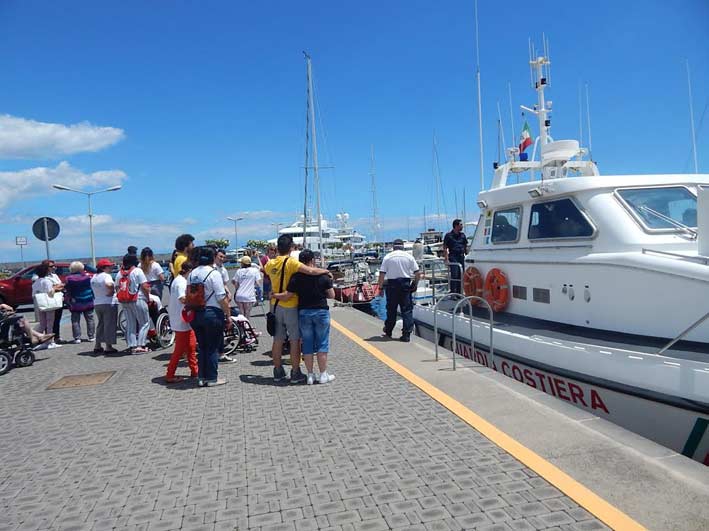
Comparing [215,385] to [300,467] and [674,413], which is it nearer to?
[300,467]

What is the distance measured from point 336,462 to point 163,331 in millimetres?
6130

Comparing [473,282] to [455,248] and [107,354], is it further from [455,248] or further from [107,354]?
[107,354]

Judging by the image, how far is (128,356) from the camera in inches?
330

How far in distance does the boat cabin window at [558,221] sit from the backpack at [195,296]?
15.2 feet

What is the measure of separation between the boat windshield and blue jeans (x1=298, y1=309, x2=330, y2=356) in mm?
3996

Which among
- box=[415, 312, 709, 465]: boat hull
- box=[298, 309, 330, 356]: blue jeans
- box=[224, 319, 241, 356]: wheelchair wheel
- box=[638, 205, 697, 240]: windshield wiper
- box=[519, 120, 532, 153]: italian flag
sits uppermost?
box=[519, 120, 532, 153]: italian flag

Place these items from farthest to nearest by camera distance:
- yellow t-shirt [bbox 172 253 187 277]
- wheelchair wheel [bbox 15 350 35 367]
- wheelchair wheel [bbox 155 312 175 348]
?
wheelchair wheel [bbox 155 312 175 348]
wheelchair wheel [bbox 15 350 35 367]
yellow t-shirt [bbox 172 253 187 277]

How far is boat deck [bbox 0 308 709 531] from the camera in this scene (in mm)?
3031

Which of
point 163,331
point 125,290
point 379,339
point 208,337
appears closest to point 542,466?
point 208,337

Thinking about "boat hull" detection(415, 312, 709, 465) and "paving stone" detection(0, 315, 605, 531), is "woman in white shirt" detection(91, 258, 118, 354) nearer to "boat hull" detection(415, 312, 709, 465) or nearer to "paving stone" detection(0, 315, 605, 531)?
"paving stone" detection(0, 315, 605, 531)

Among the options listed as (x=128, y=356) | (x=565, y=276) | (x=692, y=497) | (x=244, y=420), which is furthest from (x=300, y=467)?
(x=128, y=356)

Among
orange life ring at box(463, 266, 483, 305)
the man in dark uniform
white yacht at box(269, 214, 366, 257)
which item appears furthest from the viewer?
white yacht at box(269, 214, 366, 257)

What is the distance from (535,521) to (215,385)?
4.24m

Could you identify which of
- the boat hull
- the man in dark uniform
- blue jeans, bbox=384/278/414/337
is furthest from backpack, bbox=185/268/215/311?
the man in dark uniform
